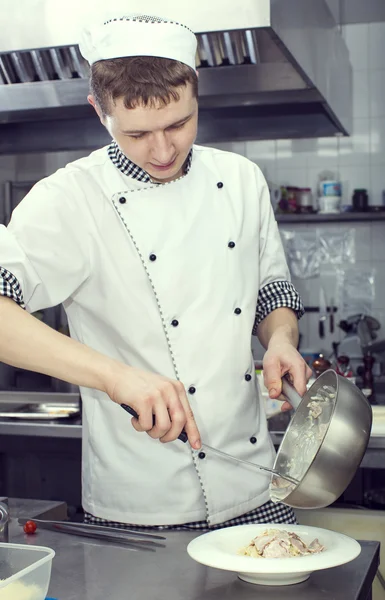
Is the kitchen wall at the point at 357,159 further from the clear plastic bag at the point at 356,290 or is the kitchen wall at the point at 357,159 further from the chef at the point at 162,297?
the chef at the point at 162,297

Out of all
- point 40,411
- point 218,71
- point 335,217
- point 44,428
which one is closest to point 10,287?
point 218,71

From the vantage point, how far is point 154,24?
4.64 ft

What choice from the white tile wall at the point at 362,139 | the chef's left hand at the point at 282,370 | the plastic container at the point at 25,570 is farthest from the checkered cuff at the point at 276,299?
the white tile wall at the point at 362,139

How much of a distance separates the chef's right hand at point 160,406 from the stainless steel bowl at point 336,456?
6.6 inches

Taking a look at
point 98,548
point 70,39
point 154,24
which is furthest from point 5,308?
point 70,39

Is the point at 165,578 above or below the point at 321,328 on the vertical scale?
below

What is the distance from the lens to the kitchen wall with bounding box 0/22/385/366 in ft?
16.5

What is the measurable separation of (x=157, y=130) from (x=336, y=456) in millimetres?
630

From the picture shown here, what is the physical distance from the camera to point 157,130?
4.60 ft

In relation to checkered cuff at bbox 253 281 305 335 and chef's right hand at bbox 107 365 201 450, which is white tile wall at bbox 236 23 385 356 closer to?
checkered cuff at bbox 253 281 305 335

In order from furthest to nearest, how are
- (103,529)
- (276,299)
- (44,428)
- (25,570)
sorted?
(44,428), (276,299), (103,529), (25,570)

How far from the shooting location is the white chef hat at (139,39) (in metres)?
1.39

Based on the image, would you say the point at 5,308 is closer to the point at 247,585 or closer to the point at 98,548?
the point at 98,548

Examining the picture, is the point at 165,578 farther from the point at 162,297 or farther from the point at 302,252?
the point at 302,252
